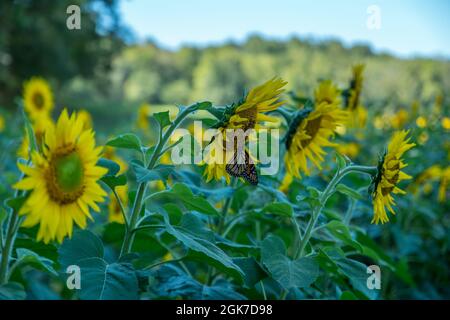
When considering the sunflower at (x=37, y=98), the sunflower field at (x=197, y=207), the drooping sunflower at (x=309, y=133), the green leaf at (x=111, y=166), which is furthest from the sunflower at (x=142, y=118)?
the green leaf at (x=111, y=166)

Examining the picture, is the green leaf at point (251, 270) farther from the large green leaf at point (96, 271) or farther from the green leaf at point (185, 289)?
the large green leaf at point (96, 271)

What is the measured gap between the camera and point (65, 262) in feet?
2.99

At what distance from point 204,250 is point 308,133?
1.83ft

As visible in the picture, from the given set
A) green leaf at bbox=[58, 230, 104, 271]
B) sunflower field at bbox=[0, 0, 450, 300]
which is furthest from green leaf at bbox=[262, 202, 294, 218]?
green leaf at bbox=[58, 230, 104, 271]

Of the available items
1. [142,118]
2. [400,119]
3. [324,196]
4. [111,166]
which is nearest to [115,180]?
[111,166]

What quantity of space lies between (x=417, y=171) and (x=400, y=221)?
277mm

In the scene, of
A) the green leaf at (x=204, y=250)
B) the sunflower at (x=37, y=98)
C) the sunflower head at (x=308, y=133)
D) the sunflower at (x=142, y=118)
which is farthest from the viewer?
the sunflower at (x=142, y=118)

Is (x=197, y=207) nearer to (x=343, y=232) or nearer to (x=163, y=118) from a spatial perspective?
(x=163, y=118)

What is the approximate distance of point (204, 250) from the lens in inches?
35.0

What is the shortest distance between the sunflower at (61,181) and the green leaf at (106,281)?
0.09 metres

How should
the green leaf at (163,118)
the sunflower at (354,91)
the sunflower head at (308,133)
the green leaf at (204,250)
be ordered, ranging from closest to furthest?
the green leaf at (204,250) → the green leaf at (163,118) → the sunflower head at (308,133) → the sunflower at (354,91)

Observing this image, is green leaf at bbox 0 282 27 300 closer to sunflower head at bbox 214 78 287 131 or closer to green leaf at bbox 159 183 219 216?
green leaf at bbox 159 183 219 216

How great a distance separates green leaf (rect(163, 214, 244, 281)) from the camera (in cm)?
88

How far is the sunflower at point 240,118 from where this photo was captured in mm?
975
